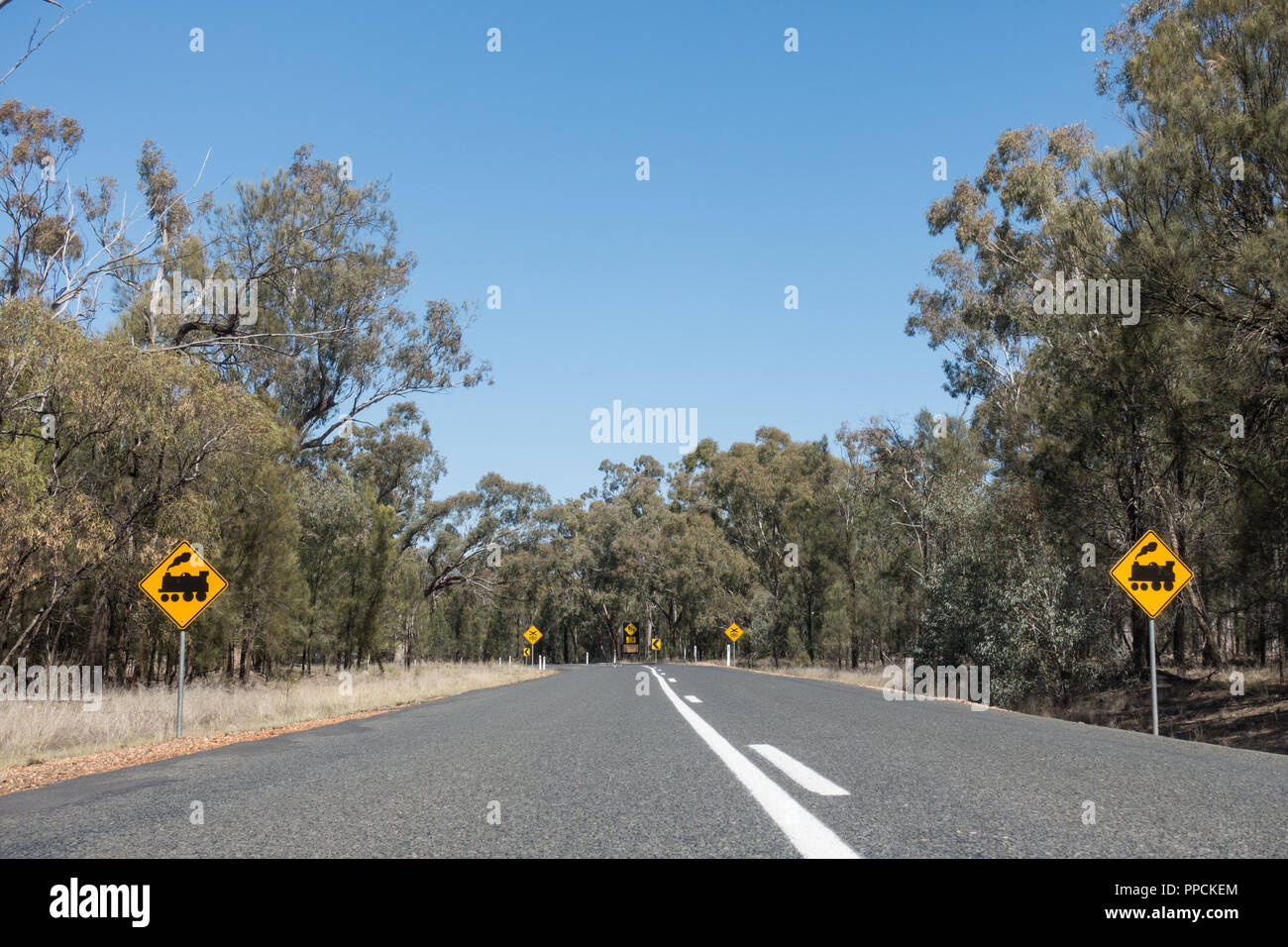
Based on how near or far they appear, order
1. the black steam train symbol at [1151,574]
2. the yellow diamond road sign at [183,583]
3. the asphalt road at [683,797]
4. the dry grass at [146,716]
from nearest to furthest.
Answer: the asphalt road at [683,797] < the dry grass at [146,716] < the yellow diamond road sign at [183,583] < the black steam train symbol at [1151,574]

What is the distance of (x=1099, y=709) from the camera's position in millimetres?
19672

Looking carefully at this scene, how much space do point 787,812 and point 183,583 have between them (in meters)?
10.2

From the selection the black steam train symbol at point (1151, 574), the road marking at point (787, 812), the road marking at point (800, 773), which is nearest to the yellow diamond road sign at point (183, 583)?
the road marking at point (787, 812)

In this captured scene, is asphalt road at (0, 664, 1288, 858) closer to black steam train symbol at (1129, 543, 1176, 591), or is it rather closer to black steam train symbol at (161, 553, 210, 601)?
black steam train symbol at (161, 553, 210, 601)

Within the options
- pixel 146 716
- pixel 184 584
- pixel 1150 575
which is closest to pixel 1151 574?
pixel 1150 575

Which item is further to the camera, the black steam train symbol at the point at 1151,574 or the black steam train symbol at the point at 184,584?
the black steam train symbol at the point at 1151,574

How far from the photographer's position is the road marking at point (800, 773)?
5.35 m

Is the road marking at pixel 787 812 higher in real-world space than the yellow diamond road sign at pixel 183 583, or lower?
lower

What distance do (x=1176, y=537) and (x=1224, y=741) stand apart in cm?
852

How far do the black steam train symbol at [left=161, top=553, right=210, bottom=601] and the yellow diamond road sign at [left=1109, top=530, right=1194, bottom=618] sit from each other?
495 inches

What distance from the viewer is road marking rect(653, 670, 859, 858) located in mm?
3788

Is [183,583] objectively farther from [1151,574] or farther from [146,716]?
[1151,574]

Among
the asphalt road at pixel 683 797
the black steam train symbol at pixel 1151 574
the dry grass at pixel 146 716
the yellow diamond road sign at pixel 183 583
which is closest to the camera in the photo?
the asphalt road at pixel 683 797

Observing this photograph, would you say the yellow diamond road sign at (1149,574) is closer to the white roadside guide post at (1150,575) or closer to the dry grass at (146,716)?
the white roadside guide post at (1150,575)
